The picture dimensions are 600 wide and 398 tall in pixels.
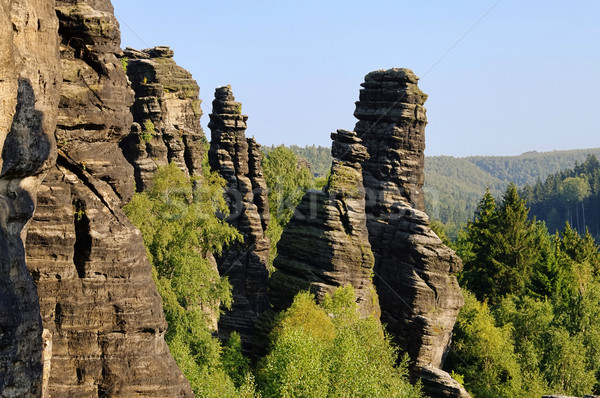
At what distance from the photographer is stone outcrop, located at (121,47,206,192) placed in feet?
149

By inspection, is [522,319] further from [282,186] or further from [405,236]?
[282,186]

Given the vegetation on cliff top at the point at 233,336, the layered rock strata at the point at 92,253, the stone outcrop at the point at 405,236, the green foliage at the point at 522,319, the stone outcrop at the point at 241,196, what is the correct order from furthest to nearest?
1. the stone outcrop at the point at 241,196
2. the green foliage at the point at 522,319
3. the stone outcrop at the point at 405,236
4. the vegetation on cliff top at the point at 233,336
5. the layered rock strata at the point at 92,253

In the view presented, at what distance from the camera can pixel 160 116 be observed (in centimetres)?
4859

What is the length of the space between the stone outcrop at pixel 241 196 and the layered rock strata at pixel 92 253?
111ft

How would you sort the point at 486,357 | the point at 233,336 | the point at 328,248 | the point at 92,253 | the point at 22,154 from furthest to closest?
the point at 486,357, the point at 328,248, the point at 233,336, the point at 92,253, the point at 22,154

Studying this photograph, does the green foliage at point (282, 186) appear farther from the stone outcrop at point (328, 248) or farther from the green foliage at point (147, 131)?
the green foliage at point (147, 131)

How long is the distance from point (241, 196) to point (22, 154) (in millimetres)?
47962

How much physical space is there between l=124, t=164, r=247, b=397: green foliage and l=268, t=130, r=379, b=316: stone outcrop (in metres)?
3.89

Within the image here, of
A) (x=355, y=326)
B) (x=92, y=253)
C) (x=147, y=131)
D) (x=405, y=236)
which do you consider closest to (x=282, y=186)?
(x=405, y=236)

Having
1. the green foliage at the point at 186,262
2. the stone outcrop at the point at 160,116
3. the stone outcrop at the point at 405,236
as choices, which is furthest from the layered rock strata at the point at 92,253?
the stone outcrop at the point at 405,236

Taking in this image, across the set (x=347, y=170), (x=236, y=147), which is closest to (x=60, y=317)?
(x=347, y=170)

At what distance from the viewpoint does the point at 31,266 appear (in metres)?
19.9

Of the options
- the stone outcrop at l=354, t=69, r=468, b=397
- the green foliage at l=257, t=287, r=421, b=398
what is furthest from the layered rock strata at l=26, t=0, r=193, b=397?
the stone outcrop at l=354, t=69, r=468, b=397

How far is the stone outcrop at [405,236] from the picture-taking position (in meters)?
45.6
